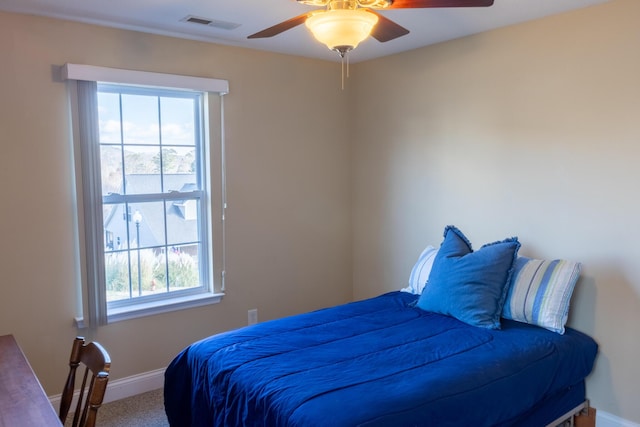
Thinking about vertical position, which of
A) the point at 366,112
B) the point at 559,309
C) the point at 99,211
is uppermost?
the point at 366,112

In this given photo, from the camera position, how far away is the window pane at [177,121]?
3244 mm

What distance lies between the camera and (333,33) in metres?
1.81

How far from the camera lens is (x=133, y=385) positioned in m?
3.15

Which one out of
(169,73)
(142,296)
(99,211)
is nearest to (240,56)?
(169,73)

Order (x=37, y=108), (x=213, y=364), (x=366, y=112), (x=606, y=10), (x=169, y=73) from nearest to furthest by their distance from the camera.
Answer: (x=213, y=364) → (x=606, y=10) → (x=37, y=108) → (x=169, y=73) → (x=366, y=112)

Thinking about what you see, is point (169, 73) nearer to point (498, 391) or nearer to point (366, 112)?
point (366, 112)

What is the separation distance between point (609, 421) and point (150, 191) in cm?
297

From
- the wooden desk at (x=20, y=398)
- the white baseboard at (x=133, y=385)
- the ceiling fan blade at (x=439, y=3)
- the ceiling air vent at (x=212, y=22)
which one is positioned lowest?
the white baseboard at (x=133, y=385)

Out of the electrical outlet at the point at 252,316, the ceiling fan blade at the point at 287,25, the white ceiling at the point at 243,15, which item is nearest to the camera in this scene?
the ceiling fan blade at the point at 287,25

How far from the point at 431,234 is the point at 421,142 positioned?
66cm

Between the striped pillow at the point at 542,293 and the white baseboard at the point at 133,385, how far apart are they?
7.18 ft

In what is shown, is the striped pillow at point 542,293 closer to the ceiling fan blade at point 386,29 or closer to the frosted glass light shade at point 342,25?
the ceiling fan blade at point 386,29

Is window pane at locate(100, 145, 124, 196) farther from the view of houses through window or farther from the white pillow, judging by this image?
the white pillow

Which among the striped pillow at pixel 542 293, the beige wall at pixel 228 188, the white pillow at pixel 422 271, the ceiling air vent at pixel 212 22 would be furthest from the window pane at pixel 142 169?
the striped pillow at pixel 542 293
